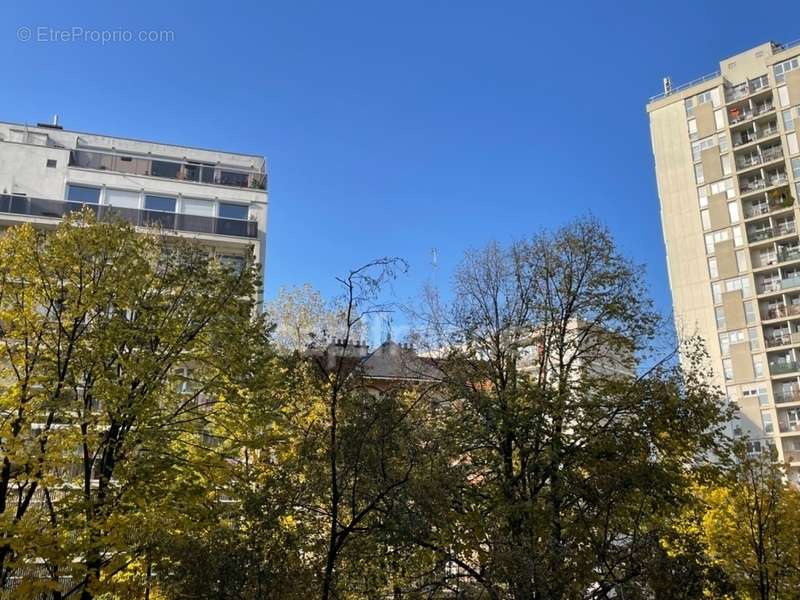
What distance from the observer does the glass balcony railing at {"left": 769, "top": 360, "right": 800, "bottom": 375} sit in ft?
169

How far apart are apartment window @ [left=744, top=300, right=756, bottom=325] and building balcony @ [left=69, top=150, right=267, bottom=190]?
41.0 metres

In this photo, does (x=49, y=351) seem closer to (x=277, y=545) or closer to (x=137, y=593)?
(x=137, y=593)

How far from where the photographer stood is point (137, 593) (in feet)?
38.4

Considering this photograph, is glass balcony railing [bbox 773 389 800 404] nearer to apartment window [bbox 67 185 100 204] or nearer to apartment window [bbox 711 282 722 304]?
apartment window [bbox 711 282 722 304]

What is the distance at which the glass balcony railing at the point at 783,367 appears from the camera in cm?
5161

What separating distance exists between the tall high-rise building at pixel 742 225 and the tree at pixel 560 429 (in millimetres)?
40211

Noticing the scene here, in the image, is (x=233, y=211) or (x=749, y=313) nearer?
(x=233, y=211)

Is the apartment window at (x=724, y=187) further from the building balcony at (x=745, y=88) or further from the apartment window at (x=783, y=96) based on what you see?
the building balcony at (x=745, y=88)

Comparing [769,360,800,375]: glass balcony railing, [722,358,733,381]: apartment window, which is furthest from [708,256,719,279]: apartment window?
[769,360,800,375]: glass balcony railing

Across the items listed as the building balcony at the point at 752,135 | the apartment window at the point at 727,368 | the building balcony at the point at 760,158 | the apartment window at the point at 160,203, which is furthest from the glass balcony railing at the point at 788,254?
the apartment window at the point at 160,203

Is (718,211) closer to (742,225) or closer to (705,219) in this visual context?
(705,219)

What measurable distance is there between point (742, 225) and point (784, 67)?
13.8 m

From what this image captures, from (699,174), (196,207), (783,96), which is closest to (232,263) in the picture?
(196,207)

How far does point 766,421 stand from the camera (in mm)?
52156
